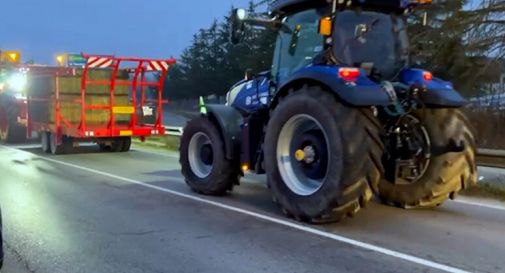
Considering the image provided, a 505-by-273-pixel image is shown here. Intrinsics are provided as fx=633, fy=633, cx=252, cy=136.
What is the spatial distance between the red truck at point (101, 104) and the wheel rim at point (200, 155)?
21.1 feet

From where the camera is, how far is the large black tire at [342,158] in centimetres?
671

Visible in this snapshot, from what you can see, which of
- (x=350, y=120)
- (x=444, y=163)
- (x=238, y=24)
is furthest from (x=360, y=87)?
(x=238, y=24)

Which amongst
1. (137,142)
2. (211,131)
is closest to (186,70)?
(137,142)

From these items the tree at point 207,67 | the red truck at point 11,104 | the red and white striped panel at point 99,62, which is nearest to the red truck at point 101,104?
the red and white striped panel at point 99,62

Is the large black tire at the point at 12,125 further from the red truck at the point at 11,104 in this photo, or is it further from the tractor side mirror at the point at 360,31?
the tractor side mirror at the point at 360,31

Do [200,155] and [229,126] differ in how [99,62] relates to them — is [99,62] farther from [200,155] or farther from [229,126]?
[229,126]

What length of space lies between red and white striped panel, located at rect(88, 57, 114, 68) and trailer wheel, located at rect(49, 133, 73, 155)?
6.98ft

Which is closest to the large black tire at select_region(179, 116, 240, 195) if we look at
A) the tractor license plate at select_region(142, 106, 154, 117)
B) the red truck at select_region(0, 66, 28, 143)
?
the tractor license plate at select_region(142, 106, 154, 117)

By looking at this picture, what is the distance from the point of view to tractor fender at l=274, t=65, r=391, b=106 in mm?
6727

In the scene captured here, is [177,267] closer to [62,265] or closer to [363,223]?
[62,265]

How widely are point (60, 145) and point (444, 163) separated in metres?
11.1

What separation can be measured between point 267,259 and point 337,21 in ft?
10.4

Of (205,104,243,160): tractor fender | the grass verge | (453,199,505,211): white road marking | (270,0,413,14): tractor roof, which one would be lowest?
(453,199,505,211): white road marking

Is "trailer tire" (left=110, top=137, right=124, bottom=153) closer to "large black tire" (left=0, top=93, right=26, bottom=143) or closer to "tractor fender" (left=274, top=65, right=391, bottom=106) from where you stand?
"large black tire" (left=0, top=93, right=26, bottom=143)
